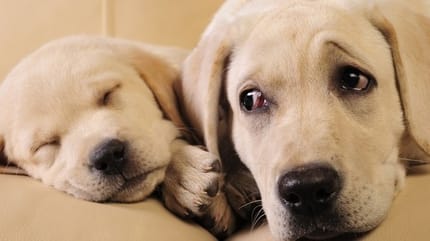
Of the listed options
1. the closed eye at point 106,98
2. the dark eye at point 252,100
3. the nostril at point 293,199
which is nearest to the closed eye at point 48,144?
the closed eye at point 106,98

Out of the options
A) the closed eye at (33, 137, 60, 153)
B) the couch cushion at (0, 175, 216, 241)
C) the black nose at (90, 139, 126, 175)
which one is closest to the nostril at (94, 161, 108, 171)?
the black nose at (90, 139, 126, 175)

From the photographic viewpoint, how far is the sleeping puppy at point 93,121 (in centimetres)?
177

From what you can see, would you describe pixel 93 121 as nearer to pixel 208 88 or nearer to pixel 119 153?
pixel 119 153

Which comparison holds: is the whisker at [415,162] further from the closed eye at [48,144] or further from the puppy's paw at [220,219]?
the closed eye at [48,144]

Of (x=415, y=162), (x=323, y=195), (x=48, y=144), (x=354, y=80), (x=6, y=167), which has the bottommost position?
(x=6, y=167)

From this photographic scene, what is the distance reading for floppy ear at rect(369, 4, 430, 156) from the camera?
166 centimetres

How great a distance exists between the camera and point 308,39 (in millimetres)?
1651

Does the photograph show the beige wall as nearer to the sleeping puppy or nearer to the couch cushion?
the sleeping puppy

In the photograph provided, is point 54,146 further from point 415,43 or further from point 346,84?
point 415,43

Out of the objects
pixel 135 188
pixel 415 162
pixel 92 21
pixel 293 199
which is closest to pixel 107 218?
pixel 135 188

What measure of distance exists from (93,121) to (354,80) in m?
0.73

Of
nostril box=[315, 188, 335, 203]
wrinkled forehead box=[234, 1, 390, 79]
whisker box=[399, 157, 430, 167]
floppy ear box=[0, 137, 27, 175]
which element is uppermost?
wrinkled forehead box=[234, 1, 390, 79]

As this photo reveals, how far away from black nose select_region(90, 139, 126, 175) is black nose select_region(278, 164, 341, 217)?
1.74ft

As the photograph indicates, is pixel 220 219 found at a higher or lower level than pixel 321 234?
lower
